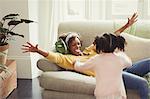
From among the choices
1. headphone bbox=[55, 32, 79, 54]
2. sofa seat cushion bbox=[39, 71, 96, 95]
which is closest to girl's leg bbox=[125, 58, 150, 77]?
sofa seat cushion bbox=[39, 71, 96, 95]

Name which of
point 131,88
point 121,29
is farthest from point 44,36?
point 131,88

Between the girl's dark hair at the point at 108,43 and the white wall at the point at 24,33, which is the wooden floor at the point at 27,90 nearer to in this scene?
the white wall at the point at 24,33

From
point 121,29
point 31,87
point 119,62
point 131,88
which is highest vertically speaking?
point 121,29

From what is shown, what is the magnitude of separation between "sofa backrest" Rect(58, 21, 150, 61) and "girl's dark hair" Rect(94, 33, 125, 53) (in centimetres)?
67

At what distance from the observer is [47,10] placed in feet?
13.7

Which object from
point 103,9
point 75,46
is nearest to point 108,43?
point 75,46

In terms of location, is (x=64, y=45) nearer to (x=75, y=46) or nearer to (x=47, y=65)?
(x=75, y=46)

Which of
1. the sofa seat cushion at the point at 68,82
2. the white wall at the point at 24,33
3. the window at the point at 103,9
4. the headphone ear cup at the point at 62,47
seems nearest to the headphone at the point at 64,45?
the headphone ear cup at the point at 62,47

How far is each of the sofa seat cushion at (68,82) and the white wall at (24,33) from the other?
1.29 m

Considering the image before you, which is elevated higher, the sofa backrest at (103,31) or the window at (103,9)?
the window at (103,9)

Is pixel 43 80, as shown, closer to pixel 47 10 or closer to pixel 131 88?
pixel 131 88

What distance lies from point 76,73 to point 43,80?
1.03 feet

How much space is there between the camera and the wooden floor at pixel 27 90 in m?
3.51

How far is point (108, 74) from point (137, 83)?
359 millimetres
